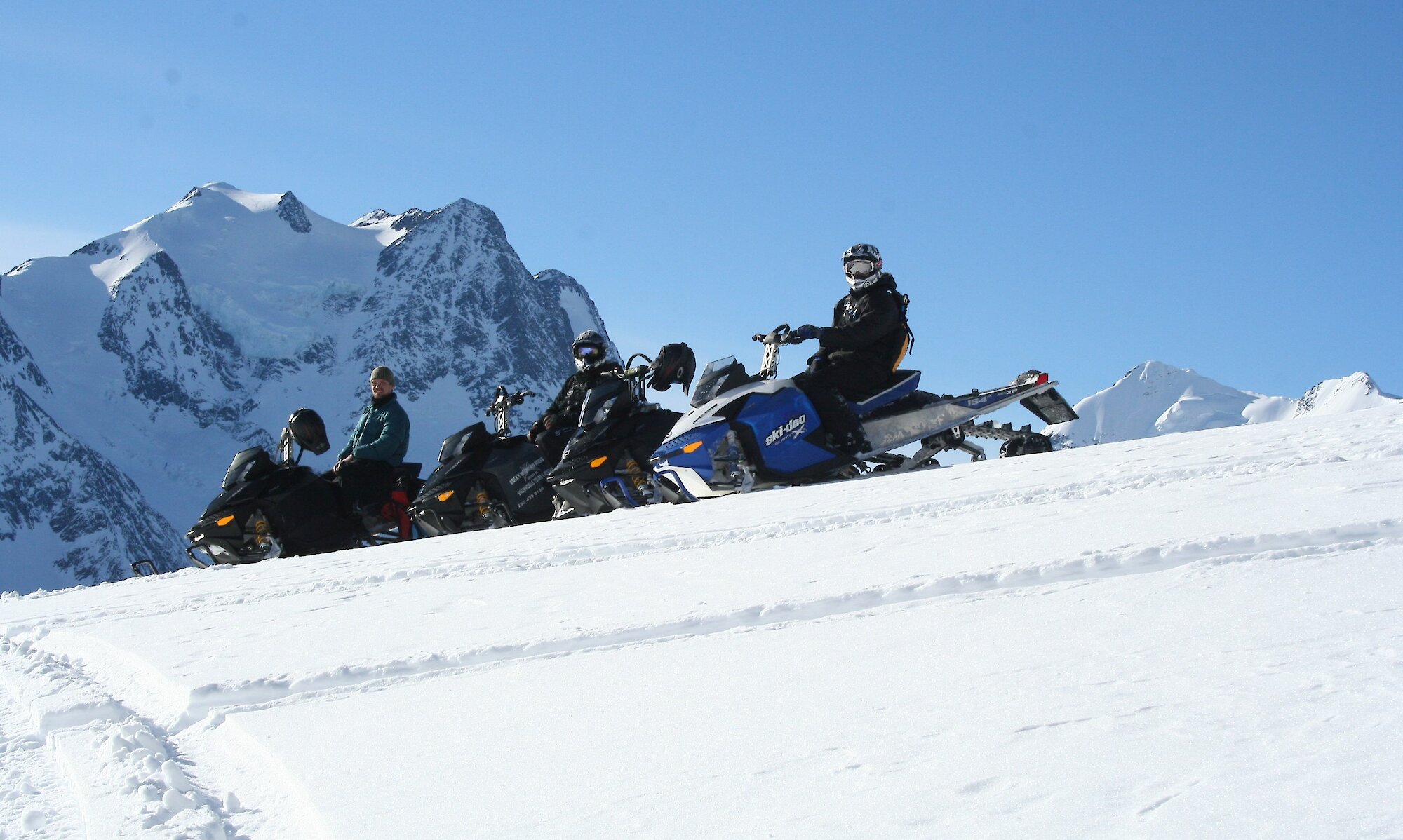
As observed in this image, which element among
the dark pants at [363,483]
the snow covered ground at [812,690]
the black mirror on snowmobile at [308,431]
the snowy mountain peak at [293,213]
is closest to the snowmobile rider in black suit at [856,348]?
the snow covered ground at [812,690]

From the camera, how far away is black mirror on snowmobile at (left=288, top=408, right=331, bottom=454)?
9367 millimetres

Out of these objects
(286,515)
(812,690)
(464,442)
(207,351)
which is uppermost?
(207,351)

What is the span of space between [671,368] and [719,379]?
0.76m

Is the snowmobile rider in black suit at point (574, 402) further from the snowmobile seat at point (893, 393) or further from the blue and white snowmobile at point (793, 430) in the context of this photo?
the snowmobile seat at point (893, 393)

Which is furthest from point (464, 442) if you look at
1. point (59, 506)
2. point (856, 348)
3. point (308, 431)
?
point (59, 506)

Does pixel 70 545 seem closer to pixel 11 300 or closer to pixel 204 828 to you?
pixel 11 300

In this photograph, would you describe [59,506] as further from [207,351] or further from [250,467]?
[250,467]

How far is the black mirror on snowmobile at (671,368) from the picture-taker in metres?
8.73

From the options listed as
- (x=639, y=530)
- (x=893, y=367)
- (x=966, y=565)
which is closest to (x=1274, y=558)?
(x=966, y=565)

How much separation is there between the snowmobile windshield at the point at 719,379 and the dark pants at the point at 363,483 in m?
2.82

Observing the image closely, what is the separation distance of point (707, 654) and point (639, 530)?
2799 mm

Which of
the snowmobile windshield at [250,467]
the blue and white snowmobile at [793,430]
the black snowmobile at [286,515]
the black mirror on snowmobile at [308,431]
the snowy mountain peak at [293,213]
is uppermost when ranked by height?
the snowy mountain peak at [293,213]

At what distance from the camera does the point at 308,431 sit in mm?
9461

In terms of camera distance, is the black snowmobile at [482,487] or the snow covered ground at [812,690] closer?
the snow covered ground at [812,690]
